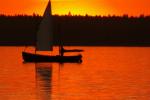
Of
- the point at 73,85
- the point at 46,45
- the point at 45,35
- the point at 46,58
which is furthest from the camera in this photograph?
the point at 45,35

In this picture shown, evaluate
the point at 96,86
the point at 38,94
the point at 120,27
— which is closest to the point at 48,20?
the point at 96,86

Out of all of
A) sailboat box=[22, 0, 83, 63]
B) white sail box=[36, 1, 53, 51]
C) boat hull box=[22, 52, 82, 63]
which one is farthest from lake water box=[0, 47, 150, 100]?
white sail box=[36, 1, 53, 51]

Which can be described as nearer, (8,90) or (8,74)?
(8,90)

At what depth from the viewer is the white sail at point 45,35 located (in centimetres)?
6625

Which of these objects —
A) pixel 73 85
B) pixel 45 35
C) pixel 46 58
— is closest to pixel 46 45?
pixel 46 58

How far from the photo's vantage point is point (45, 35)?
67375 mm

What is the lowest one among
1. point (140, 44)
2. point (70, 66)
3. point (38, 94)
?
point (38, 94)

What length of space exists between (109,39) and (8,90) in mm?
120392

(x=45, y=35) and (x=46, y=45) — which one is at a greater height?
(x=45, y=35)

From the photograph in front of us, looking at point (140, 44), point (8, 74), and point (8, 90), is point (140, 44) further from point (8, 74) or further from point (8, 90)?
point (8, 90)

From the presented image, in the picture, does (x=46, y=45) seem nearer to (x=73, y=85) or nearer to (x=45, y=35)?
(x=45, y=35)

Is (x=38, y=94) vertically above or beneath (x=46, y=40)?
beneath

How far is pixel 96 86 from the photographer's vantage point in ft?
143

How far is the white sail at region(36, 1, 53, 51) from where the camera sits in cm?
6625
